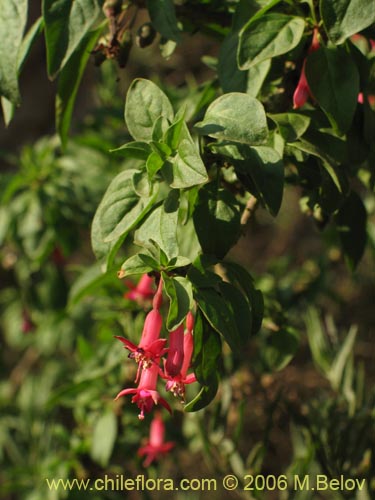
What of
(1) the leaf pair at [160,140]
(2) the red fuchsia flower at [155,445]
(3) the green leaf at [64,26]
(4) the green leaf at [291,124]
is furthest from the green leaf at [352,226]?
(2) the red fuchsia flower at [155,445]

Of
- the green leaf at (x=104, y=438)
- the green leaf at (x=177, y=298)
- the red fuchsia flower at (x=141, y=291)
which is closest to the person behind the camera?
the green leaf at (x=177, y=298)

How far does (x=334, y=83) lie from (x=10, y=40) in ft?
1.12

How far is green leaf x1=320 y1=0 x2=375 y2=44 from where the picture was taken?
680 mm

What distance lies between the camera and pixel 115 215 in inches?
29.1

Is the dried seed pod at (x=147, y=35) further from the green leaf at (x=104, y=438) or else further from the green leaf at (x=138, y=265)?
the green leaf at (x=104, y=438)

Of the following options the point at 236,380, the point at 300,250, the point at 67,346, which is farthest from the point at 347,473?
the point at 300,250

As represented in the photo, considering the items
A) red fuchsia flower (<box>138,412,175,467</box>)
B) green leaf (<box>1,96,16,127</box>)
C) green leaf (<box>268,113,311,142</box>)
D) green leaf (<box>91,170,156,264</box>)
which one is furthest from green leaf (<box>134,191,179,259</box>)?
red fuchsia flower (<box>138,412,175,467</box>)

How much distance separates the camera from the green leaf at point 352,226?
2.93ft

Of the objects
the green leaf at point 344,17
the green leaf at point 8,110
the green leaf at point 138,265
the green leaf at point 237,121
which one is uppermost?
the green leaf at point 344,17

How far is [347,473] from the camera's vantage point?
110 centimetres

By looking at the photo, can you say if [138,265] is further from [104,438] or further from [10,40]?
[104,438]

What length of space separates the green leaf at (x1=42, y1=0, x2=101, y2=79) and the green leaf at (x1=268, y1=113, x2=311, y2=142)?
22cm

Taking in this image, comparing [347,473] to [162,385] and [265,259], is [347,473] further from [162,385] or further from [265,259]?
[265,259]

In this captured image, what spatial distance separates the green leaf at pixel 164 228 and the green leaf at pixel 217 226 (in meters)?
0.03
